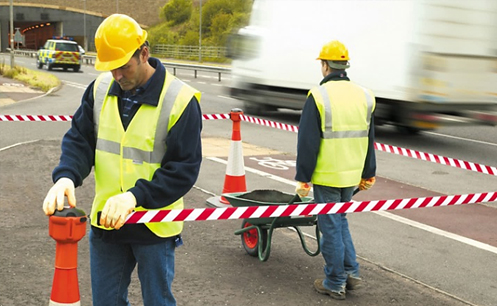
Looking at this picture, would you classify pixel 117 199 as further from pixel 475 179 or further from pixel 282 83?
pixel 282 83

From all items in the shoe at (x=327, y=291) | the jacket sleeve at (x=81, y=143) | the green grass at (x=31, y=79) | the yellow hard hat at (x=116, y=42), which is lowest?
the green grass at (x=31, y=79)

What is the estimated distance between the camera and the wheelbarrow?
6.27 m

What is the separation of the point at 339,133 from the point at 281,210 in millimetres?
752

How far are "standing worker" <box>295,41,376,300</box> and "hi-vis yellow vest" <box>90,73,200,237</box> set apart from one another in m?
2.16

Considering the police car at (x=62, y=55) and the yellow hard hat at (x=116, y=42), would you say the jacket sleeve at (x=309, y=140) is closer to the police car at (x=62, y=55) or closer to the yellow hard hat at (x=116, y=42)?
the yellow hard hat at (x=116, y=42)

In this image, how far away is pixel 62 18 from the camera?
99688mm

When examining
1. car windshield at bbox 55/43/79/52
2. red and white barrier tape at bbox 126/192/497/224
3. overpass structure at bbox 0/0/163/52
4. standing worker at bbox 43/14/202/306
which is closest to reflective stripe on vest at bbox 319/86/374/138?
red and white barrier tape at bbox 126/192/497/224

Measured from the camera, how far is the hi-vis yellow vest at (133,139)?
11.5ft

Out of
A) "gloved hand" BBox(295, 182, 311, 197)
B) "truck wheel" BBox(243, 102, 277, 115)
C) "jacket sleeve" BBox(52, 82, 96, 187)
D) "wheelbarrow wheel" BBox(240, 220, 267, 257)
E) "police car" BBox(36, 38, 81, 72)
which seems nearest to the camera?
"jacket sleeve" BBox(52, 82, 96, 187)

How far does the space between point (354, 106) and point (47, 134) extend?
1028cm

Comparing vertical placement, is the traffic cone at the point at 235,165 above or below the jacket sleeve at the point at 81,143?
below

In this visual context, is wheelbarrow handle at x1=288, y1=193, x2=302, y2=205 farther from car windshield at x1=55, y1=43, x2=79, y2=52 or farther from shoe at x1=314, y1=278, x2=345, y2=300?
car windshield at x1=55, y1=43, x2=79, y2=52

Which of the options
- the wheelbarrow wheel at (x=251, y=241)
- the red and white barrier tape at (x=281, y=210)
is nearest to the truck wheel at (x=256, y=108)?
the wheelbarrow wheel at (x=251, y=241)

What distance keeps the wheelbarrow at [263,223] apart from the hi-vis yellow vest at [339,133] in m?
0.54
